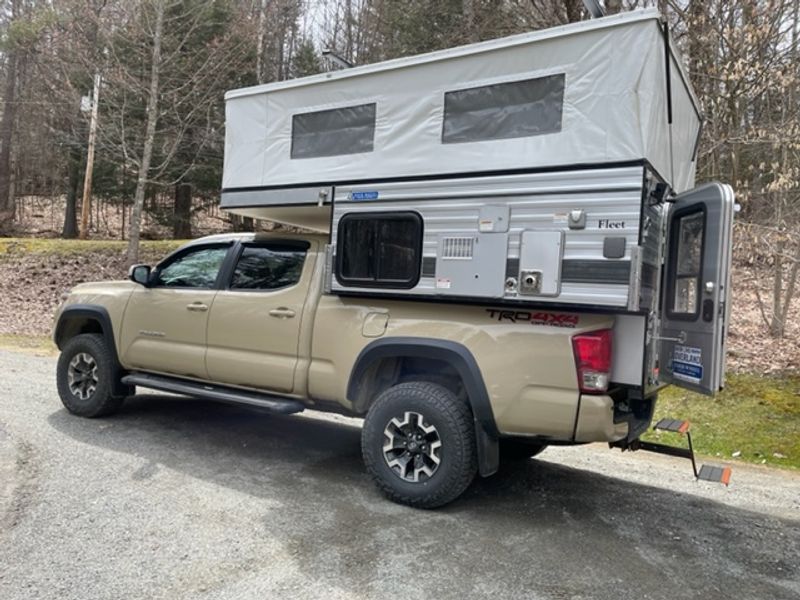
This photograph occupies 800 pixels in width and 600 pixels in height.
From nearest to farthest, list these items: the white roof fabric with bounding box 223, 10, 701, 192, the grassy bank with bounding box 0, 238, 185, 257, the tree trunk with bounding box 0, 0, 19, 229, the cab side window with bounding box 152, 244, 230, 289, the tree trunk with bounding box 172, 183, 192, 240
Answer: the white roof fabric with bounding box 223, 10, 701, 192
the cab side window with bounding box 152, 244, 230, 289
the grassy bank with bounding box 0, 238, 185, 257
the tree trunk with bounding box 172, 183, 192, 240
the tree trunk with bounding box 0, 0, 19, 229

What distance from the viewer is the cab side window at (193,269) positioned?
569cm

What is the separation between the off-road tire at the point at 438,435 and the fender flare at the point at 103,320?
9.59 feet

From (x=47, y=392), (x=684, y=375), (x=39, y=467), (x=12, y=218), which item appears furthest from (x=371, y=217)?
(x=12, y=218)

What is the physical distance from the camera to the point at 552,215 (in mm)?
3877

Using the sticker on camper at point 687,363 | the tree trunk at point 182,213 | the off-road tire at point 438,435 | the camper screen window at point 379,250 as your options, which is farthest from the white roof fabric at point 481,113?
the tree trunk at point 182,213

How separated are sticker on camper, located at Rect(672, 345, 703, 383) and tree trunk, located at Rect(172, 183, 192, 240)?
64.7 ft

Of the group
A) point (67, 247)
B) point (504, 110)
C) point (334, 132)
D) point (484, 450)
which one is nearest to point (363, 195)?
point (334, 132)

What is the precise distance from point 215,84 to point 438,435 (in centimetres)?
1471

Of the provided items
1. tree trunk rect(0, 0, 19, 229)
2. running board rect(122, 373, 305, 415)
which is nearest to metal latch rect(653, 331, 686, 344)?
running board rect(122, 373, 305, 415)

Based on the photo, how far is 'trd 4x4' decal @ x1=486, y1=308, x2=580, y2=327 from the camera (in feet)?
12.7

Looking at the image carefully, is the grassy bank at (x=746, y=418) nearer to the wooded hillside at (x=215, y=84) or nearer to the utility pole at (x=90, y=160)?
the wooded hillside at (x=215, y=84)

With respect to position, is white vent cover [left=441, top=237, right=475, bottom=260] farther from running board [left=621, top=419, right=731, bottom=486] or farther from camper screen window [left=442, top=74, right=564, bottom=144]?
running board [left=621, top=419, right=731, bottom=486]

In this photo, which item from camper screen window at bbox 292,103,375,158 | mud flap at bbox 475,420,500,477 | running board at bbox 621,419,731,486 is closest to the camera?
running board at bbox 621,419,731,486

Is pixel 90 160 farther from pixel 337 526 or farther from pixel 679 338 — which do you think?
pixel 679 338
